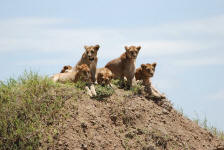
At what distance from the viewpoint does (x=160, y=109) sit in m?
11.5

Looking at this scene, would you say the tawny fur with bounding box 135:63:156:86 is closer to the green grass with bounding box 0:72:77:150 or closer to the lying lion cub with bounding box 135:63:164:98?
the lying lion cub with bounding box 135:63:164:98

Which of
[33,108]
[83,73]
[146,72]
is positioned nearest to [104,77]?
[83,73]

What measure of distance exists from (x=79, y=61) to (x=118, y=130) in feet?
9.64

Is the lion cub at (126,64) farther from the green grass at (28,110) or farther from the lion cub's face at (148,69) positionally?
the green grass at (28,110)

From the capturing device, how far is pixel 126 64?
1228 centimetres

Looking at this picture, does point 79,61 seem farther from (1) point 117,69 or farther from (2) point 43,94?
(2) point 43,94

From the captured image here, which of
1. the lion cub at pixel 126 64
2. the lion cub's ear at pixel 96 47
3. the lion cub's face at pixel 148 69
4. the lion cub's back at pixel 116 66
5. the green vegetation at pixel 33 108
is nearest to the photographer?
the green vegetation at pixel 33 108

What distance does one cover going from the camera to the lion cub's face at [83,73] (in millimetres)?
10773

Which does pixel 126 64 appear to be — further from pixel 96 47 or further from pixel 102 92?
pixel 102 92

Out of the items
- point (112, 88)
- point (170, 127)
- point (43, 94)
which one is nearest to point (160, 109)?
point (170, 127)

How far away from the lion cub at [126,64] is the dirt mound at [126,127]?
0.81 m

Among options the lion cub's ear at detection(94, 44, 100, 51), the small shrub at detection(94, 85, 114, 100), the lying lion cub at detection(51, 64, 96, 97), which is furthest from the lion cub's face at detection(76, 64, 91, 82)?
the lion cub's ear at detection(94, 44, 100, 51)

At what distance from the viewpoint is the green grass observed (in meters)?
9.55

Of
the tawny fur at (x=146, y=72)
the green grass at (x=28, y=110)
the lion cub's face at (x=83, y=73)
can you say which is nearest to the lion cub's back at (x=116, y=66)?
the tawny fur at (x=146, y=72)
